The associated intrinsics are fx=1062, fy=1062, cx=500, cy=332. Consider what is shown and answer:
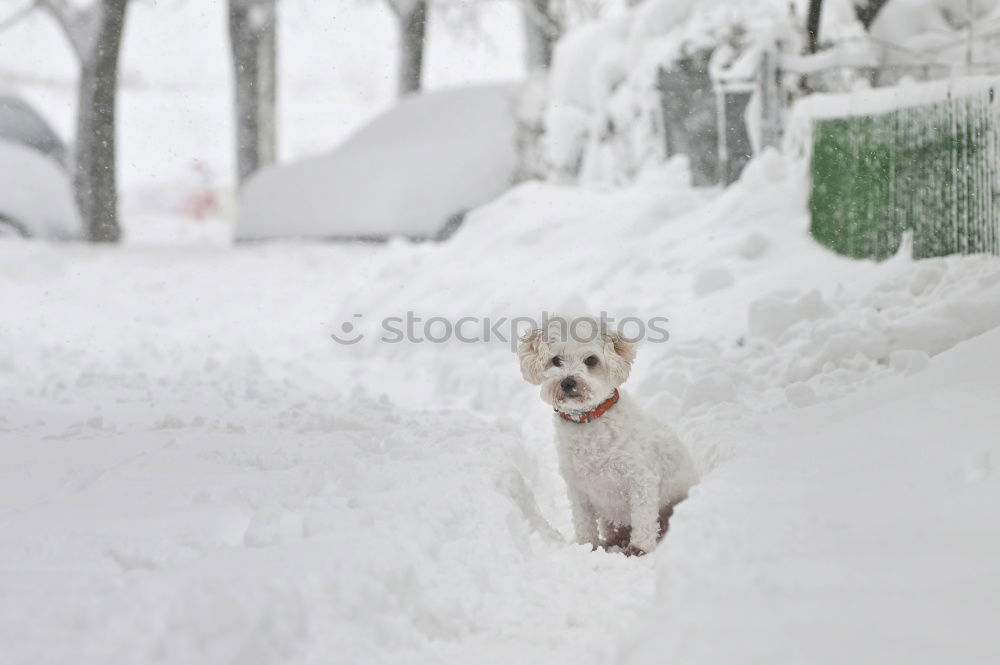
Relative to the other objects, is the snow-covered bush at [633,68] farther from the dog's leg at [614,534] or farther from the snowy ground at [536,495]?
the dog's leg at [614,534]

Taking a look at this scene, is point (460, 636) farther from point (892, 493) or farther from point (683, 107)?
point (683, 107)

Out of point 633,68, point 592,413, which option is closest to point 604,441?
point 592,413

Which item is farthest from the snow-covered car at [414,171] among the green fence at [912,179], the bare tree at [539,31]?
the green fence at [912,179]

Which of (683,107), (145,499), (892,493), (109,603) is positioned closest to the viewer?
(109,603)

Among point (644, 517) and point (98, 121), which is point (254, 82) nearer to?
point (98, 121)

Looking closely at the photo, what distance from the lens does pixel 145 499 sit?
4293 mm

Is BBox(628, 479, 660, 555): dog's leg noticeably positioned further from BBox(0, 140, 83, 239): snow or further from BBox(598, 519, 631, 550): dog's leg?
BBox(0, 140, 83, 239): snow

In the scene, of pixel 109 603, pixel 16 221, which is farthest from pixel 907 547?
pixel 16 221

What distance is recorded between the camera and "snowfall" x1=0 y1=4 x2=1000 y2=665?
2.88 metres

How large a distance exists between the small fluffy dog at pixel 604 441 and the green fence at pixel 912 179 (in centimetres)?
362

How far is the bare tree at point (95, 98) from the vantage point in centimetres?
1958

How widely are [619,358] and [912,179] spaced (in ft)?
14.2

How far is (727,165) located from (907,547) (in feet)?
31.3

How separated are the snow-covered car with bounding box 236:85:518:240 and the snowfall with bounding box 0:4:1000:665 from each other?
4752mm
